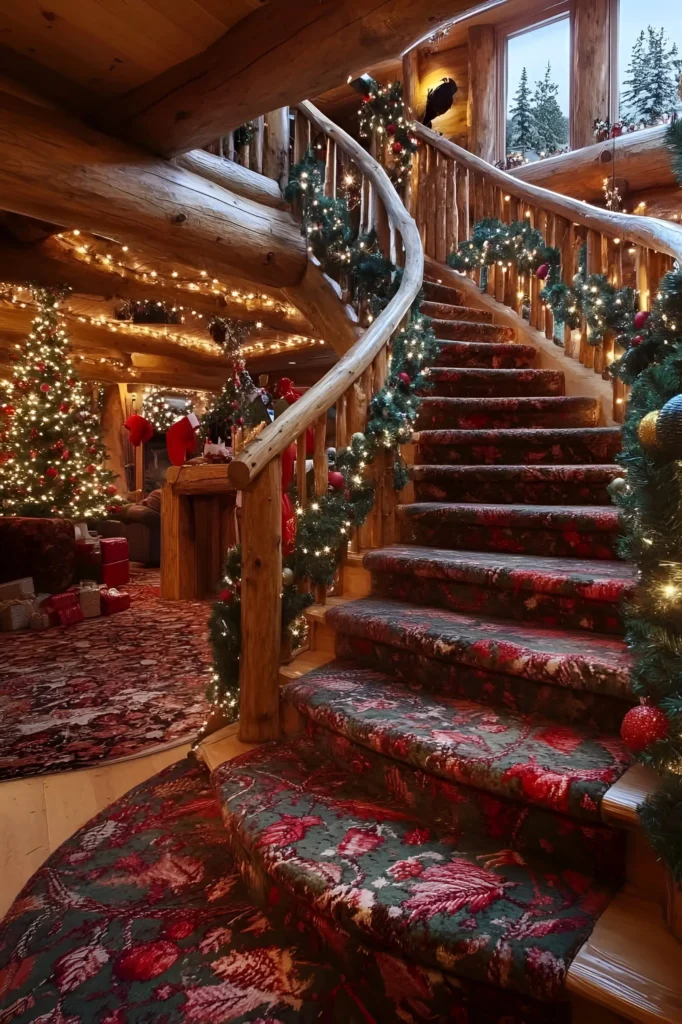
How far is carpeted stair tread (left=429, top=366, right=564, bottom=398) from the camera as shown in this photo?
11.0ft

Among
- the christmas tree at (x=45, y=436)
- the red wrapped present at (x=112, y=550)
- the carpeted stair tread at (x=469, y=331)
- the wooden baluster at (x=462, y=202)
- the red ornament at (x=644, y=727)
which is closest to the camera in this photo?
the red ornament at (x=644, y=727)

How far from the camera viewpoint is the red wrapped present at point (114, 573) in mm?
5023

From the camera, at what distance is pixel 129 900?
1434 mm

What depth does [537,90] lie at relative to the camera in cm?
665

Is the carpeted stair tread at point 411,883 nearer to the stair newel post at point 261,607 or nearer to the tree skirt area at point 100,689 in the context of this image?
the stair newel post at point 261,607

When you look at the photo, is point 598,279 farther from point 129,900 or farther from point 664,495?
point 129,900

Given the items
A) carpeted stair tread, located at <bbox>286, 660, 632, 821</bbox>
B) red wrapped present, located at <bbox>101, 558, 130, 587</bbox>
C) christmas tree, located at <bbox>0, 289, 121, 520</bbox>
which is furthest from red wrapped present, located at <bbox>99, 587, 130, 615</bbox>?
carpeted stair tread, located at <bbox>286, 660, 632, 821</bbox>

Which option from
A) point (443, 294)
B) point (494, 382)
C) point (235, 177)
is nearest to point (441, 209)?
point (443, 294)

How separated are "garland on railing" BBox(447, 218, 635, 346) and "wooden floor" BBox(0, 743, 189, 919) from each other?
8.71 ft

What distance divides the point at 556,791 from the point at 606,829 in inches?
4.2

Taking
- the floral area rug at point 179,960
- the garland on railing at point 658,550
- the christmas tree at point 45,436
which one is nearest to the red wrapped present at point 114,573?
the christmas tree at point 45,436

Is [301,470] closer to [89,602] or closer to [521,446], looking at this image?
[521,446]

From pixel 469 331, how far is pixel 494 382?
757 millimetres

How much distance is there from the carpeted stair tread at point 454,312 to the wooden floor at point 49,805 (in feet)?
10.4
